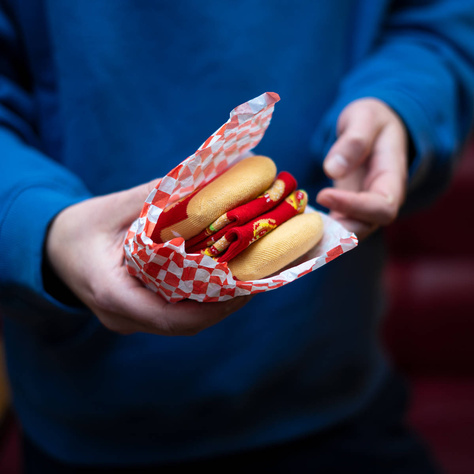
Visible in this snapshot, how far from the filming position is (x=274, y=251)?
1.10 feet

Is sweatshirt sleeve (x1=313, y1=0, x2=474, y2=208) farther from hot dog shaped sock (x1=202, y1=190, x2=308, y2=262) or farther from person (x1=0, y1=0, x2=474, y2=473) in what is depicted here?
hot dog shaped sock (x1=202, y1=190, x2=308, y2=262)

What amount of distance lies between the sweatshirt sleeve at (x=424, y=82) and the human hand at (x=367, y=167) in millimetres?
25

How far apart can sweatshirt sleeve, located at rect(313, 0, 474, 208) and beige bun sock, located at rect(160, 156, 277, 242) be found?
15 cm

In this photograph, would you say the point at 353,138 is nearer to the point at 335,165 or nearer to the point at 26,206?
the point at 335,165

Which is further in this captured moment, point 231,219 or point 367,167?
point 367,167

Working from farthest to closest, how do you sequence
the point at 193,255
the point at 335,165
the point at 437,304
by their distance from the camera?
the point at 437,304, the point at 335,165, the point at 193,255

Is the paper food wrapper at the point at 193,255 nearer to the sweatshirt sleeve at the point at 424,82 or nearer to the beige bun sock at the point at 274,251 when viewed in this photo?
the beige bun sock at the point at 274,251

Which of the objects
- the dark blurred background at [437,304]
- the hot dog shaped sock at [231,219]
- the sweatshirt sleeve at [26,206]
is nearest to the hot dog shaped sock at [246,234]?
the hot dog shaped sock at [231,219]

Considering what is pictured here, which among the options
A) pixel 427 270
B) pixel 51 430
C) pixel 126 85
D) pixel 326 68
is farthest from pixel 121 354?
pixel 427 270

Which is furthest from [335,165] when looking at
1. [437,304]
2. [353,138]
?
[437,304]

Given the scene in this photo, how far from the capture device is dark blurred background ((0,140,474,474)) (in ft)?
3.59

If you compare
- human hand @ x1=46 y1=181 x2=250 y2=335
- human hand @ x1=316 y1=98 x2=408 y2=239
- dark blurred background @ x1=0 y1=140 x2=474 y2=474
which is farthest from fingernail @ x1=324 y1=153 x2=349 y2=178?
dark blurred background @ x1=0 y1=140 x2=474 y2=474

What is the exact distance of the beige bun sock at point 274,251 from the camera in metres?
→ 0.33

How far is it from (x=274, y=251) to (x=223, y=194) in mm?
51
